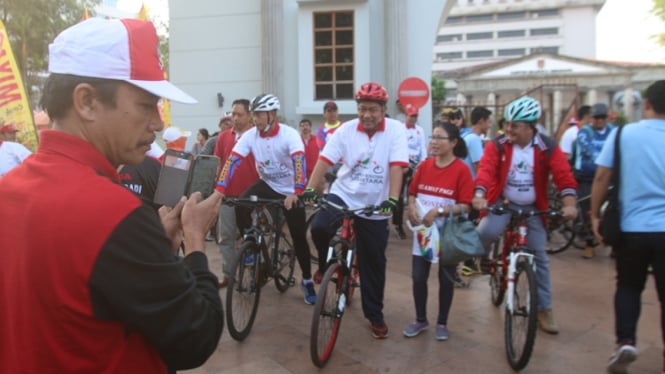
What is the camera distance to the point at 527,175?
4.63 meters

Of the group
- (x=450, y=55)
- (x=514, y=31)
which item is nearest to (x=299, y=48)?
(x=450, y=55)

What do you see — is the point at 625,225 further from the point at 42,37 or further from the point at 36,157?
the point at 42,37

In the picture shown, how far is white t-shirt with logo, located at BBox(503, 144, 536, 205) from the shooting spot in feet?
15.1

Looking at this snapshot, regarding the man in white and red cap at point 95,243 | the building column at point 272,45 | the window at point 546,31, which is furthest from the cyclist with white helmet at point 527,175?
the window at point 546,31

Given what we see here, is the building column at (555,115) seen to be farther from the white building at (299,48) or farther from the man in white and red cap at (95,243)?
the man in white and red cap at (95,243)

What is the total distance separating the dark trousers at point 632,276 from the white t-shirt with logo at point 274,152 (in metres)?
3.01

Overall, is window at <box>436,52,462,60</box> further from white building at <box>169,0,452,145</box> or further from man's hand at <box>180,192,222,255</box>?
man's hand at <box>180,192,222,255</box>

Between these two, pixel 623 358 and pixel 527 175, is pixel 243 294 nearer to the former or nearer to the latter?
pixel 527 175

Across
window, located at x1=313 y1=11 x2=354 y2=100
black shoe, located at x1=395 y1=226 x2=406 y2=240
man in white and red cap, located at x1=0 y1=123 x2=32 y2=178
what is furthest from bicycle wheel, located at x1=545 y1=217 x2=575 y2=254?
man in white and red cap, located at x1=0 y1=123 x2=32 y2=178

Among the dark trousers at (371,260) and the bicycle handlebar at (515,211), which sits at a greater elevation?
the bicycle handlebar at (515,211)

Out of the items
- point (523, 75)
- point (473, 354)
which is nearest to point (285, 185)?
point (473, 354)

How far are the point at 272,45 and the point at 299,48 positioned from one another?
64 cm

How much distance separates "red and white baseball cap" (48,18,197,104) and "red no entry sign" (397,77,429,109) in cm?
1059

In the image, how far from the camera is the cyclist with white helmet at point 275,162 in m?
5.45
